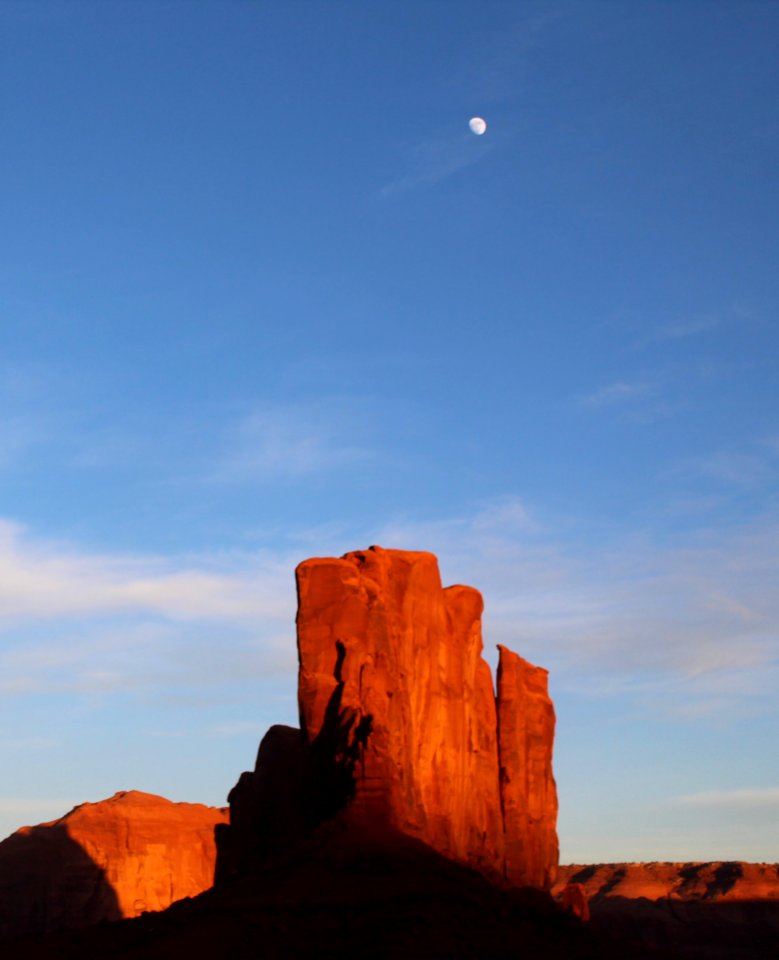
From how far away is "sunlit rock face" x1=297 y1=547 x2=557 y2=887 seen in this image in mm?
60562

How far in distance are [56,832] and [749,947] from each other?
76977 mm

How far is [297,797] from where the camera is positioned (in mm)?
77812

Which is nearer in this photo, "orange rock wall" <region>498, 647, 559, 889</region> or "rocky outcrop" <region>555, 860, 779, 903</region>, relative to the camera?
"orange rock wall" <region>498, 647, 559, 889</region>

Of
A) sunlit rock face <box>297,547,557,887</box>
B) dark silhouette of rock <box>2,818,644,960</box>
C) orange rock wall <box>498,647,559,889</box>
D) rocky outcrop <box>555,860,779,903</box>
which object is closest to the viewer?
dark silhouette of rock <box>2,818,644,960</box>

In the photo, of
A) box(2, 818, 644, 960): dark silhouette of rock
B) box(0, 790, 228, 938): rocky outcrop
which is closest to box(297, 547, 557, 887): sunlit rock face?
box(2, 818, 644, 960): dark silhouette of rock

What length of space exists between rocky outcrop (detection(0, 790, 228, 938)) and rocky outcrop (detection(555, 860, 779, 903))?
246 ft

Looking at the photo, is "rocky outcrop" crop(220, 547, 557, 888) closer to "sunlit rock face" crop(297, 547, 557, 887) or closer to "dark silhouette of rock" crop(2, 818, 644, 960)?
"sunlit rock face" crop(297, 547, 557, 887)

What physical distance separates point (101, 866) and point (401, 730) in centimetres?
5719

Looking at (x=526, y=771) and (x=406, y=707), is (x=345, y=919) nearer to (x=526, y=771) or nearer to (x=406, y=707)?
(x=406, y=707)

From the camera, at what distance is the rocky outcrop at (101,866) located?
4338 inches

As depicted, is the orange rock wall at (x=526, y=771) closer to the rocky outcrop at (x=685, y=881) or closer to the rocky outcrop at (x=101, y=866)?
the rocky outcrop at (x=101, y=866)

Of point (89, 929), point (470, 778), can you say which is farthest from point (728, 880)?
point (89, 929)

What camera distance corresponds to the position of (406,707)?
6638cm

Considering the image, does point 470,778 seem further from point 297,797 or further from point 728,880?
point 728,880
